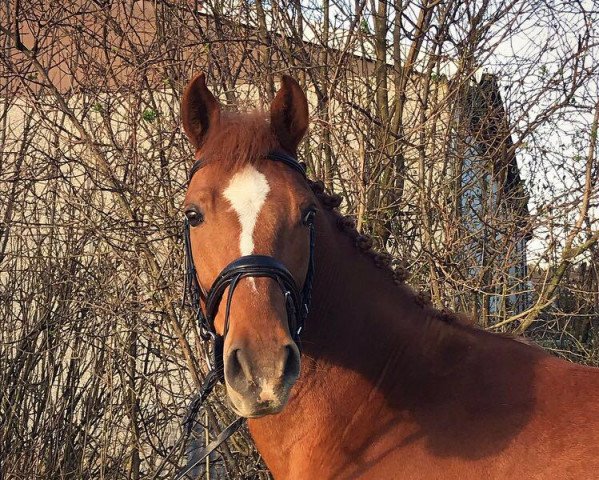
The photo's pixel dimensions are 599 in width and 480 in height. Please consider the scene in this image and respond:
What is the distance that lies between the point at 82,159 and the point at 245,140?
2401mm

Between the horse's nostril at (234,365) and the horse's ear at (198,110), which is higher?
the horse's ear at (198,110)

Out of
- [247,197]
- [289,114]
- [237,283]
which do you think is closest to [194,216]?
[247,197]

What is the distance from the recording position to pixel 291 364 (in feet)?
6.32

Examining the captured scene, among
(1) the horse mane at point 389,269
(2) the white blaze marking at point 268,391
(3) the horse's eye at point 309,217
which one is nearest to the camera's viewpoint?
(2) the white blaze marking at point 268,391

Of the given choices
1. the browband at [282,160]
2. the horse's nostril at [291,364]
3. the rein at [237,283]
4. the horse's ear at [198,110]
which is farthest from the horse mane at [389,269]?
the horse's nostril at [291,364]

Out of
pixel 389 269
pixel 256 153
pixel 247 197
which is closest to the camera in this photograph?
pixel 247 197

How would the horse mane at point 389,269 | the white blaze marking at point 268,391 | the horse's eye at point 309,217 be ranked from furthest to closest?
the horse mane at point 389,269 → the horse's eye at point 309,217 → the white blaze marking at point 268,391

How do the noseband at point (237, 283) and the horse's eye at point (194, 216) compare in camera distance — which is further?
the horse's eye at point (194, 216)

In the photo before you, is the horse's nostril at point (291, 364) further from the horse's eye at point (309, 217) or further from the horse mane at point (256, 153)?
the horse mane at point (256, 153)

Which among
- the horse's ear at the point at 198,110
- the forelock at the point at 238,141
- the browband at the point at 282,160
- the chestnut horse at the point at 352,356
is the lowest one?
the chestnut horse at the point at 352,356

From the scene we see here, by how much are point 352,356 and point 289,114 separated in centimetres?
89

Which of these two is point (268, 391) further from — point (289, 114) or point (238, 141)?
point (289, 114)

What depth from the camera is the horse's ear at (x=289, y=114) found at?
8.03 feet

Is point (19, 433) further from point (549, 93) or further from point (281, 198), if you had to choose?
point (549, 93)
